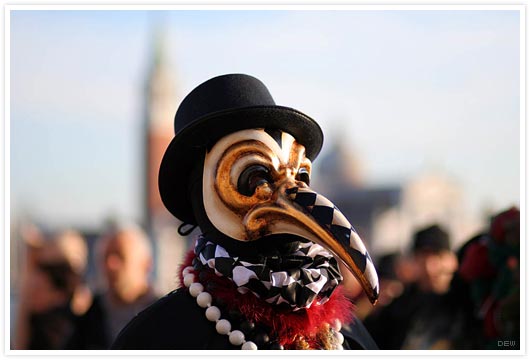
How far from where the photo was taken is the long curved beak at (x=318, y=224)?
3.39 metres

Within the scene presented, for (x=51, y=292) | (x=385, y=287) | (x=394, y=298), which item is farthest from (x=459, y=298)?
(x=385, y=287)

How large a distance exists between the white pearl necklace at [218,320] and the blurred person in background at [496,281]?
174 cm

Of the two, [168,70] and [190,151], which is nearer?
[190,151]

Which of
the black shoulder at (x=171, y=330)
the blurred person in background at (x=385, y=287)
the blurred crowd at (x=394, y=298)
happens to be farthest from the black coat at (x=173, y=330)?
the blurred person in background at (x=385, y=287)

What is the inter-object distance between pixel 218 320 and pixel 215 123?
2.20ft

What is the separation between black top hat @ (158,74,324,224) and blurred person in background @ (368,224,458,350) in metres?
3.10

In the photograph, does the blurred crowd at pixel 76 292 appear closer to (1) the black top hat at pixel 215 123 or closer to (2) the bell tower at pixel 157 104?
(1) the black top hat at pixel 215 123

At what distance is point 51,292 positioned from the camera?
7.11 m

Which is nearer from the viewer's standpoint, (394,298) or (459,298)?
(459,298)

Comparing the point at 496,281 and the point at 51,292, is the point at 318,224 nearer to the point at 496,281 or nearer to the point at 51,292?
the point at 496,281

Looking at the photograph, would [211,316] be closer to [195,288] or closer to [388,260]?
[195,288]
